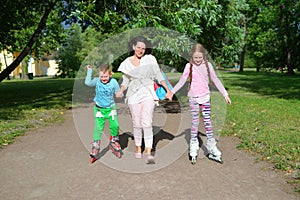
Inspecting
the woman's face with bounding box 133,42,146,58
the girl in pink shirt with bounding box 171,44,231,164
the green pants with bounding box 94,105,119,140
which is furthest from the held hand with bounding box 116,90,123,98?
the girl in pink shirt with bounding box 171,44,231,164

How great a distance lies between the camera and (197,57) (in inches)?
200

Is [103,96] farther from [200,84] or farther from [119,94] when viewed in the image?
[200,84]

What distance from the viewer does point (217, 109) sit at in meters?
10.5

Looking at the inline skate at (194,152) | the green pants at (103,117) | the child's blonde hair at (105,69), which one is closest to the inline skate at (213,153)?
the inline skate at (194,152)

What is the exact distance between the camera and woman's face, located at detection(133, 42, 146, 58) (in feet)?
16.1

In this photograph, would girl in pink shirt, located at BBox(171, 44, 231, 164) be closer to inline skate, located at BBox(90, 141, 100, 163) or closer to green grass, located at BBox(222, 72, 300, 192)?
green grass, located at BBox(222, 72, 300, 192)

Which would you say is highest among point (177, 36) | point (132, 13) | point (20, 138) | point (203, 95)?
point (132, 13)

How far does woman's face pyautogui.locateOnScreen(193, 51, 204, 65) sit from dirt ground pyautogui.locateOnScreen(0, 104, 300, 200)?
1.66 m

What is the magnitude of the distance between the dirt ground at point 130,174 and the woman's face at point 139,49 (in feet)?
A: 5.86

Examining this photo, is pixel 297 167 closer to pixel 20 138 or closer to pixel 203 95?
pixel 203 95

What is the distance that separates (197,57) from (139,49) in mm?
983

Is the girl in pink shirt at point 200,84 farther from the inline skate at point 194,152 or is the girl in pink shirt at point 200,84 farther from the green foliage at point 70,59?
the green foliage at point 70,59

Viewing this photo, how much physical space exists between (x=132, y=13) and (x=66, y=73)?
36.6 meters

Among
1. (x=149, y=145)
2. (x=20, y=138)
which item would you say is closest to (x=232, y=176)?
(x=149, y=145)
